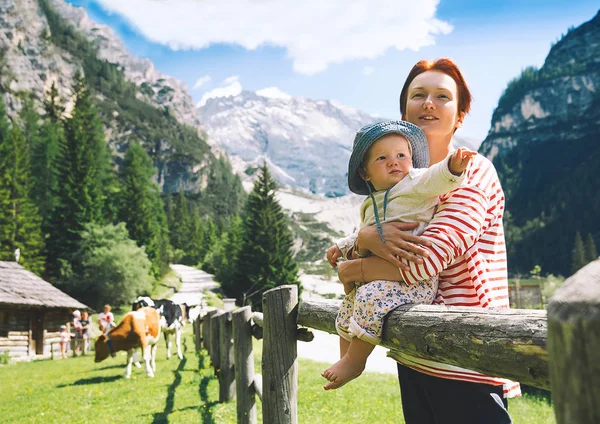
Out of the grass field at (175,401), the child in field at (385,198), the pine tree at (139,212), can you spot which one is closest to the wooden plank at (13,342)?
the grass field at (175,401)

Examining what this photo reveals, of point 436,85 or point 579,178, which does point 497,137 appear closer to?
point 579,178

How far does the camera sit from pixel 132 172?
5934cm

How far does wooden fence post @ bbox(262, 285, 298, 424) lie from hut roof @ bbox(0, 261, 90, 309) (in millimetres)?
19436

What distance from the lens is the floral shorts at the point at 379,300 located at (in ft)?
6.31

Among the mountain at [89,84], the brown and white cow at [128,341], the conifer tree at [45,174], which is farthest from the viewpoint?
the mountain at [89,84]

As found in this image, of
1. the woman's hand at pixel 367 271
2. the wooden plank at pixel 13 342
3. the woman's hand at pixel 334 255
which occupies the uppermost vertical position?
the woman's hand at pixel 334 255

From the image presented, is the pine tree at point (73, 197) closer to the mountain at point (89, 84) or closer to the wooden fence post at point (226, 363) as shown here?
the wooden fence post at point (226, 363)

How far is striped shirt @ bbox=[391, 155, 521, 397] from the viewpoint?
1.81m

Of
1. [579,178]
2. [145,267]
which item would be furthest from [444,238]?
[579,178]

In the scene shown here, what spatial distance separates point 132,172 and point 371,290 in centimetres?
6134

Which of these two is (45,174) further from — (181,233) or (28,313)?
(181,233)

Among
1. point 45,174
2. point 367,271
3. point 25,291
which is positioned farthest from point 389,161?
point 45,174

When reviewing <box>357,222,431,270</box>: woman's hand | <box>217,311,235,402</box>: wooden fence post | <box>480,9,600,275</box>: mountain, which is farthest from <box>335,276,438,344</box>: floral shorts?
<box>480,9,600,275</box>: mountain

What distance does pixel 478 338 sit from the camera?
1440 mm
